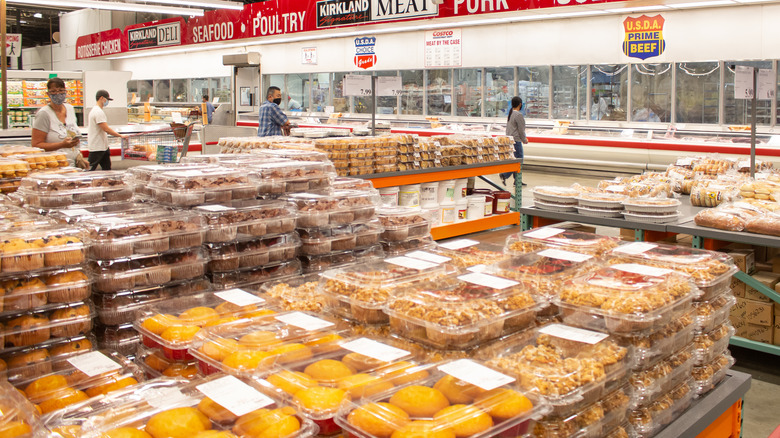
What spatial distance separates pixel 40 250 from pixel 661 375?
6.54 feet

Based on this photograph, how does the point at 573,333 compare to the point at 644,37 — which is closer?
the point at 573,333

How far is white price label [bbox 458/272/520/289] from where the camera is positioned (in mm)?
2002

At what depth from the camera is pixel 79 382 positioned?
72.2 inches

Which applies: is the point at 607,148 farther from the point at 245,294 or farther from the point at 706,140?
the point at 245,294

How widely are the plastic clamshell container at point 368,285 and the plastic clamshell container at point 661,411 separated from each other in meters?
0.73

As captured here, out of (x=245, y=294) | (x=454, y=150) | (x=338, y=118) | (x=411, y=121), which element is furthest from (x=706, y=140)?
(x=245, y=294)

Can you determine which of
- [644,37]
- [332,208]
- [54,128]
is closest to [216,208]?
[332,208]

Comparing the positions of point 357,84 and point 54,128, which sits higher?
point 357,84

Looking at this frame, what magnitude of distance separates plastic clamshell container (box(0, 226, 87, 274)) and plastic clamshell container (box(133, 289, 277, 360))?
325 millimetres

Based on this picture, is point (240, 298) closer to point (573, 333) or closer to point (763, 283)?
point (573, 333)

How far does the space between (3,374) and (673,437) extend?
1.98m

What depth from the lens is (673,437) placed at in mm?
1858

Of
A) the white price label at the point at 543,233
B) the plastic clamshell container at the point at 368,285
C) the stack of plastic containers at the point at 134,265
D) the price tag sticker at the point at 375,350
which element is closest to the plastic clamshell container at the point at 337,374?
the price tag sticker at the point at 375,350

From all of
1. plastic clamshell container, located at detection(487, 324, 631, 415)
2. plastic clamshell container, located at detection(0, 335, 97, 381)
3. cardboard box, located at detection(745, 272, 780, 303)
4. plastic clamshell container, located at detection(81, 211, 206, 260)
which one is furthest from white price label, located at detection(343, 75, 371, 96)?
plastic clamshell container, located at detection(487, 324, 631, 415)
